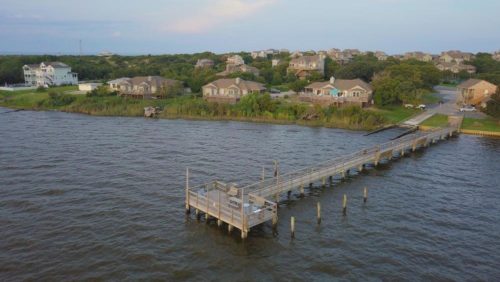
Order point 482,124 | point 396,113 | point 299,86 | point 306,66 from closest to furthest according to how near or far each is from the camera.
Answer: point 482,124, point 396,113, point 299,86, point 306,66

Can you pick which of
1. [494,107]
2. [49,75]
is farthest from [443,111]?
[49,75]

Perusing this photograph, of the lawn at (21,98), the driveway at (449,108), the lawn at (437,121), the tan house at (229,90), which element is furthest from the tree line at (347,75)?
the lawn at (21,98)

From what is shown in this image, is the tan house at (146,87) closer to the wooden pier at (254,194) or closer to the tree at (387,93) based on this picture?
the tree at (387,93)

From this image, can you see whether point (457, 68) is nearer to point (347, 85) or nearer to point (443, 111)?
point (443, 111)

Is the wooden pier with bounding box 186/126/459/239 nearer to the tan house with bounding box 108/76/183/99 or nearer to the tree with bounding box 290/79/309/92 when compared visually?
the tree with bounding box 290/79/309/92

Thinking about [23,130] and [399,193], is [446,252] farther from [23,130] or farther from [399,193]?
[23,130]

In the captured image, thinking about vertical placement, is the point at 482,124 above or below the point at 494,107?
below

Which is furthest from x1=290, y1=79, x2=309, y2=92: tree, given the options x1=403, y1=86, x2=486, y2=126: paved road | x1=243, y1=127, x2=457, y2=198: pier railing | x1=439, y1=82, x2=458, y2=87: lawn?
x1=439, y1=82, x2=458, y2=87: lawn
